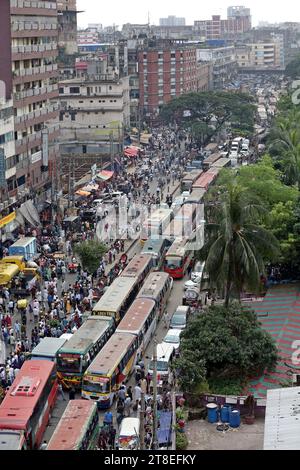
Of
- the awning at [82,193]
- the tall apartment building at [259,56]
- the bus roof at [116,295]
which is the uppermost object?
the tall apartment building at [259,56]

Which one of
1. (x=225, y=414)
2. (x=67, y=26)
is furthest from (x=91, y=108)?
(x=67, y=26)

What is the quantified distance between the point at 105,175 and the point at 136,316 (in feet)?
110

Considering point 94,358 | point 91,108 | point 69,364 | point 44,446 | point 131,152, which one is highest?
point 91,108

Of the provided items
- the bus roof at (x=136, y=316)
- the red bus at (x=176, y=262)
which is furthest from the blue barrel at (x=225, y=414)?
the red bus at (x=176, y=262)

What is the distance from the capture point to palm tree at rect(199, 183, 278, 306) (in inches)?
1053

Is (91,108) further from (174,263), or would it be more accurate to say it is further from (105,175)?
(174,263)

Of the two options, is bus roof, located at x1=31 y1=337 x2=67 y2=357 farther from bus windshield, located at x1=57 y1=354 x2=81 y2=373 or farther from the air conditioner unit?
the air conditioner unit

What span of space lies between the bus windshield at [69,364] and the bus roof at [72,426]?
366cm

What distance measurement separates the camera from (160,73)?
101125 millimetres

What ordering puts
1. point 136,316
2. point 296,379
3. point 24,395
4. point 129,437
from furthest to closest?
point 136,316 → point 296,379 → point 24,395 → point 129,437

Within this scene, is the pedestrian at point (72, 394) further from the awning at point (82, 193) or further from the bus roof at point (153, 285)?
the awning at point (82, 193)

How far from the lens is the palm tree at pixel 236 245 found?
26734 millimetres

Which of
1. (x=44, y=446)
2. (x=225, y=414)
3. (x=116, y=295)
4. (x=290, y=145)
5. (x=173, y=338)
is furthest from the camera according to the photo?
(x=290, y=145)
